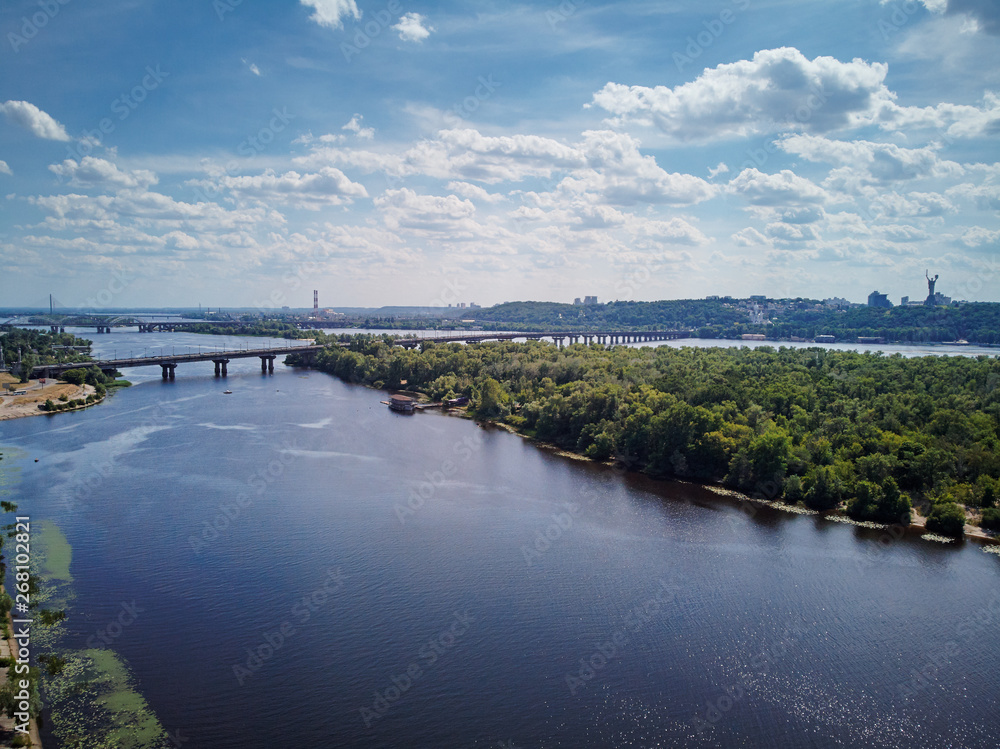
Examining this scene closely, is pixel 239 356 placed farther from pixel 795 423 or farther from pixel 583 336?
pixel 583 336

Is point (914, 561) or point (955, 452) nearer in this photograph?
point (914, 561)

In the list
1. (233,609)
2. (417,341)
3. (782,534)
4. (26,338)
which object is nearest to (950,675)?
(782,534)

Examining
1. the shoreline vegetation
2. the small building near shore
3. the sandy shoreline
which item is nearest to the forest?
the shoreline vegetation

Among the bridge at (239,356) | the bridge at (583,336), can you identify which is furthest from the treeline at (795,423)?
the bridge at (583,336)

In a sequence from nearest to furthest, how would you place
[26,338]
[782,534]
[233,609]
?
[233,609] < [782,534] < [26,338]

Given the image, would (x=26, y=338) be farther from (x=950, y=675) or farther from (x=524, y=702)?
(x=950, y=675)

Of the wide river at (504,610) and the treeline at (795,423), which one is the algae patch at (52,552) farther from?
the treeline at (795,423)
